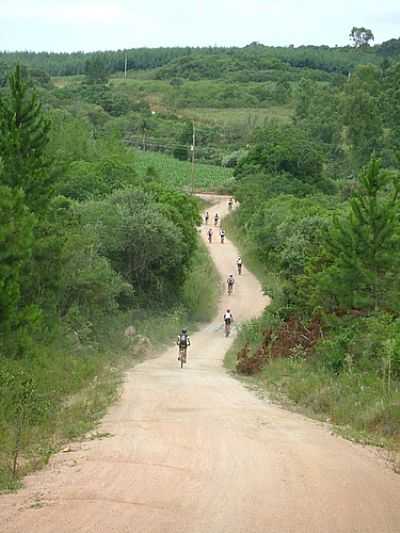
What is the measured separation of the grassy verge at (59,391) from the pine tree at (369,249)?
7.57 meters

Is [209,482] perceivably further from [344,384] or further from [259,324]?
[259,324]

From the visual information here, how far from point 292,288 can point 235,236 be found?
40837 mm

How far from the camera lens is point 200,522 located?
962cm

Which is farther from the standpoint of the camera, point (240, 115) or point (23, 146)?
point (240, 115)

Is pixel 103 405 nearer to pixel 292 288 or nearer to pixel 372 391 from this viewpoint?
pixel 372 391

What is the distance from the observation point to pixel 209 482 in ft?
37.3

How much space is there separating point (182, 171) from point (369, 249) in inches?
3263

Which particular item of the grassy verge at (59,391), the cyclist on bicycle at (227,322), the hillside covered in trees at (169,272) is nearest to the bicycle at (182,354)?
the grassy verge at (59,391)

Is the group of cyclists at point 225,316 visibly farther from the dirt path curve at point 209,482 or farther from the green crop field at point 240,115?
the green crop field at point 240,115

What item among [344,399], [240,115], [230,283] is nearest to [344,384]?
[344,399]

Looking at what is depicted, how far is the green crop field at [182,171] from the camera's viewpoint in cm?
10012

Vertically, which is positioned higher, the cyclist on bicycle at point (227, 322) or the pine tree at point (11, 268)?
the pine tree at point (11, 268)

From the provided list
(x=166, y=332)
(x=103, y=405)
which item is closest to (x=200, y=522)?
(x=103, y=405)

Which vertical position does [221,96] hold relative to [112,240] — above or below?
above
